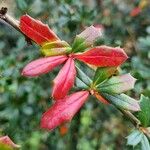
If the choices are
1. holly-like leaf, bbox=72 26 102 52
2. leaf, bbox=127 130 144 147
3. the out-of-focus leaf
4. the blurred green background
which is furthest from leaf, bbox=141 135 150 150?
the out-of-focus leaf

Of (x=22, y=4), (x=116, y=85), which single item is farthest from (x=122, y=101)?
(x=22, y=4)

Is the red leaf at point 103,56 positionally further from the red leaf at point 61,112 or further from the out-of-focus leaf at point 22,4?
the out-of-focus leaf at point 22,4

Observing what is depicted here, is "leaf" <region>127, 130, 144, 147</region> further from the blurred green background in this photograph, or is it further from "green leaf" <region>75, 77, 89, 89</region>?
the blurred green background

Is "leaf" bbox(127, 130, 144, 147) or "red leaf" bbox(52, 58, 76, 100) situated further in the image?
"leaf" bbox(127, 130, 144, 147)

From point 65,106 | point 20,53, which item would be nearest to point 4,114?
point 20,53

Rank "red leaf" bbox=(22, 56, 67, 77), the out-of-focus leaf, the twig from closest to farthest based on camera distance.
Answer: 1. "red leaf" bbox=(22, 56, 67, 77)
2. the twig
3. the out-of-focus leaf

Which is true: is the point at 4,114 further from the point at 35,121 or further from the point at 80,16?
the point at 80,16
